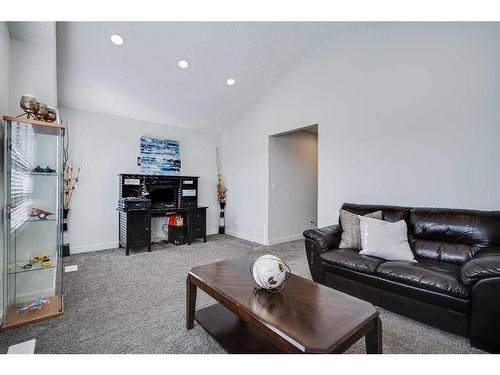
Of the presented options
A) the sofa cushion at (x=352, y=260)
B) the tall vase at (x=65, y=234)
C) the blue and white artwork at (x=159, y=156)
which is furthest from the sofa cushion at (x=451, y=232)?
the tall vase at (x=65, y=234)

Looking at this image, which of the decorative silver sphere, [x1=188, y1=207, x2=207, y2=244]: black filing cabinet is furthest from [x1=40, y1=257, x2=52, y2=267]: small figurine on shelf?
[x1=188, y1=207, x2=207, y2=244]: black filing cabinet

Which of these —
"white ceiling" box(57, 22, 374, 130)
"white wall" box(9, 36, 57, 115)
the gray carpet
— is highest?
"white ceiling" box(57, 22, 374, 130)

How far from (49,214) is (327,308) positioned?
2.65 m

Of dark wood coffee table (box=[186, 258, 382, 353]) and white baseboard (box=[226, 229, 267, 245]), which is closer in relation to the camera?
dark wood coffee table (box=[186, 258, 382, 353])

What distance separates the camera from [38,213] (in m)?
2.34

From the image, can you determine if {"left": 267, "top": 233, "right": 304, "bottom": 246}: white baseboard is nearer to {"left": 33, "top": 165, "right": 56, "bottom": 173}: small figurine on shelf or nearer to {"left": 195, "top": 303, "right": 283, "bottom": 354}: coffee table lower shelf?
{"left": 195, "top": 303, "right": 283, "bottom": 354}: coffee table lower shelf

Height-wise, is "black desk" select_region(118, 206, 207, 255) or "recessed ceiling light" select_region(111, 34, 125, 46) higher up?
"recessed ceiling light" select_region(111, 34, 125, 46)

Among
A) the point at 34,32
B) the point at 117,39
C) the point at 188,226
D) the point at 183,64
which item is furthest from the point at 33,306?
the point at 183,64

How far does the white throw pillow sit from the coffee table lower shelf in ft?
4.70

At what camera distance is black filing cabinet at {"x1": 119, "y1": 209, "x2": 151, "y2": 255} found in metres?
3.95

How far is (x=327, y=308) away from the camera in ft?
4.47

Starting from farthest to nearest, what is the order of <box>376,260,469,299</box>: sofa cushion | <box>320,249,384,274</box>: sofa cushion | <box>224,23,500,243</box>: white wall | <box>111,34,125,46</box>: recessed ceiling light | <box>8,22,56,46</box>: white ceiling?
<box>111,34,125,46</box>: recessed ceiling light → <box>224,23,500,243</box>: white wall → <box>320,249,384,274</box>: sofa cushion → <box>8,22,56,46</box>: white ceiling → <box>376,260,469,299</box>: sofa cushion

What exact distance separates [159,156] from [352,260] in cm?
397
